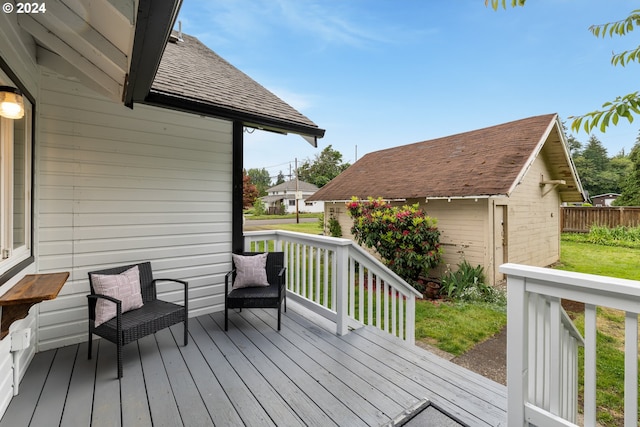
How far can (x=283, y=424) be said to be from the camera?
183cm

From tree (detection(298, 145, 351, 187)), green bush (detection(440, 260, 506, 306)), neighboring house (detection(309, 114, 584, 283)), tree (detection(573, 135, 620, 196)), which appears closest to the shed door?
neighboring house (detection(309, 114, 584, 283))

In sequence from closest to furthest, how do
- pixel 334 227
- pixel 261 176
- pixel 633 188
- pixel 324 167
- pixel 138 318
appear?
pixel 138 318 < pixel 334 227 < pixel 633 188 < pixel 324 167 < pixel 261 176

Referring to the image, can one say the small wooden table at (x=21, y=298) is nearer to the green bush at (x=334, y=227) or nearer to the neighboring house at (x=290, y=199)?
the green bush at (x=334, y=227)

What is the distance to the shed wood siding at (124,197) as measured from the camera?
2.78 meters

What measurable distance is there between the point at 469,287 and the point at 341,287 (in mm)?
4796

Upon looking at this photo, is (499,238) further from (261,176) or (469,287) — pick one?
(261,176)

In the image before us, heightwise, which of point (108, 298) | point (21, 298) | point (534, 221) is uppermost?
point (534, 221)

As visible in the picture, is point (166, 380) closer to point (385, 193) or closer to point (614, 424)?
point (614, 424)

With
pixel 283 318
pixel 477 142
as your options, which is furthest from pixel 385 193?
pixel 283 318

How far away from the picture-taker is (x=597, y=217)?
507 inches

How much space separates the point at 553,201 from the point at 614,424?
897 cm

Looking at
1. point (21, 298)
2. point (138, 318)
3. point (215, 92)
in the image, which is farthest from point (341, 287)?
point (215, 92)

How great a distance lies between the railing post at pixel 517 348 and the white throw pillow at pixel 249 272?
2.58 metres

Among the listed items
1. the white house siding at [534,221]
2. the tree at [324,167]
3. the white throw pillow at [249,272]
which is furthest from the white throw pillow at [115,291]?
the tree at [324,167]
